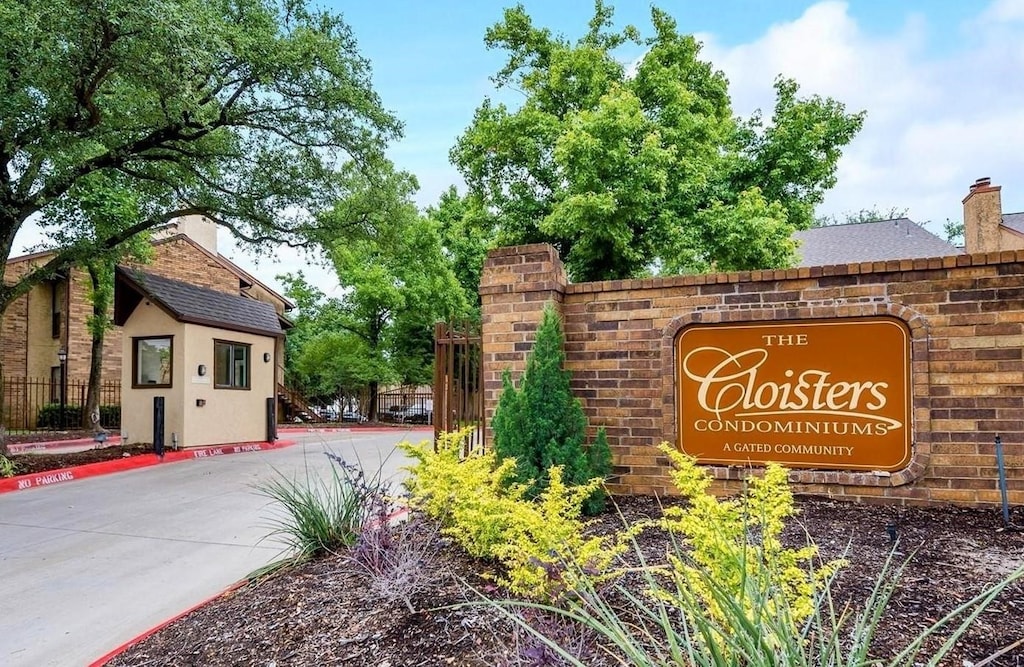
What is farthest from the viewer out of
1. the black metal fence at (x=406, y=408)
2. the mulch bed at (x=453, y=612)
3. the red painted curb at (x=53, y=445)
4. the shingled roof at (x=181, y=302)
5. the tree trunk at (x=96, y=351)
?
the black metal fence at (x=406, y=408)

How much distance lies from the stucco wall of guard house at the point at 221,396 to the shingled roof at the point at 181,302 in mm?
240

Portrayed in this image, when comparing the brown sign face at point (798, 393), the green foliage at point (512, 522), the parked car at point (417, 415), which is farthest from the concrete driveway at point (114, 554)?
the parked car at point (417, 415)

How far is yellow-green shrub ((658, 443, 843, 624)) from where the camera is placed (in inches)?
80.0

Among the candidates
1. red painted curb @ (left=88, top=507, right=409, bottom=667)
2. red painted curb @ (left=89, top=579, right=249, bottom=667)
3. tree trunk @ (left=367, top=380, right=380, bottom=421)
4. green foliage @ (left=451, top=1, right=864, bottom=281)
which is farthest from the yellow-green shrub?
tree trunk @ (left=367, top=380, right=380, bottom=421)

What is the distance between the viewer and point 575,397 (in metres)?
5.35

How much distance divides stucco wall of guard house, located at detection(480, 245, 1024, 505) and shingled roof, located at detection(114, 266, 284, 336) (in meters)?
8.84

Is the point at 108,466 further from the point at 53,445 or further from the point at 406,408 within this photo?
the point at 406,408

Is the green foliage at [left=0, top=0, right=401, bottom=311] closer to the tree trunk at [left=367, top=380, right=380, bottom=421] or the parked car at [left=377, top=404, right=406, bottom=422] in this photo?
the tree trunk at [left=367, top=380, right=380, bottom=421]

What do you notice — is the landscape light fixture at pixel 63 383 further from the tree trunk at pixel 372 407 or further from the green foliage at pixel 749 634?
the green foliage at pixel 749 634

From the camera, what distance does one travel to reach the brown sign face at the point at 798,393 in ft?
15.7

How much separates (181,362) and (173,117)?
193 inches

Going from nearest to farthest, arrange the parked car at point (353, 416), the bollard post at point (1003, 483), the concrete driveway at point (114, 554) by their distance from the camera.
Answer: the concrete driveway at point (114, 554) < the bollard post at point (1003, 483) < the parked car at point (353, 416)

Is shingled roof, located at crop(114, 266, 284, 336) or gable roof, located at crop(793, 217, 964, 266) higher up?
gable roof, located at crop(793, 217, 964, 266)

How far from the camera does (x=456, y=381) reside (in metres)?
6.44
